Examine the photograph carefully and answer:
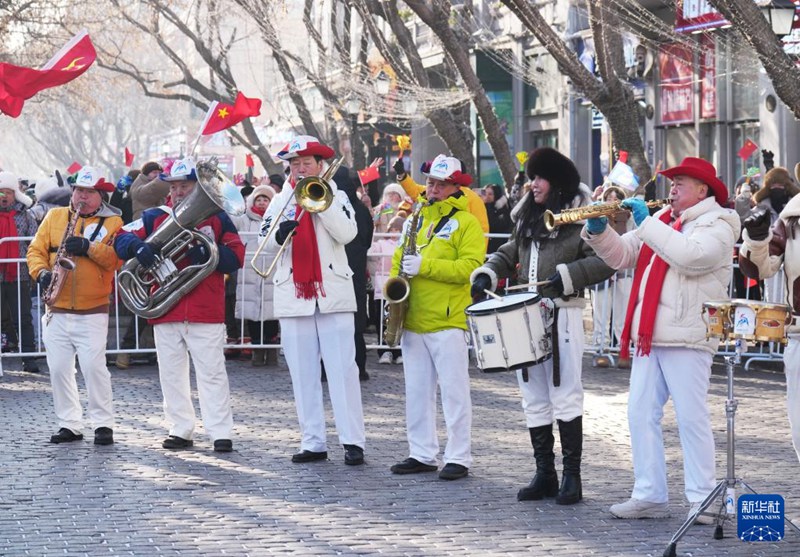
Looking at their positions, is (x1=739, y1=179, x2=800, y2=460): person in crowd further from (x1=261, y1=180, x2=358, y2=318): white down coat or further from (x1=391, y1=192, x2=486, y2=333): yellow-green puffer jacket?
(x1=261, y1=180, x2=358, y2=318): white down coat

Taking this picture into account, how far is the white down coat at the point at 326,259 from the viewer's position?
9539mm

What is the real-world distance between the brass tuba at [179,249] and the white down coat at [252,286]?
15.4 feet

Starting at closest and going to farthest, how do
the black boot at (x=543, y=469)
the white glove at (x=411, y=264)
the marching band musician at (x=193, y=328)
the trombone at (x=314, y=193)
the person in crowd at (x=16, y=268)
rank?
the black boot at (x=543, y=469), the white glove at (x=411, y=264), the trombone at (x=314, y=193), the marching band musician at (x=193, y=328), the person in crowd at (x=16, y=268)

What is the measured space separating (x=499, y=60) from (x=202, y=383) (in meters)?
23.4

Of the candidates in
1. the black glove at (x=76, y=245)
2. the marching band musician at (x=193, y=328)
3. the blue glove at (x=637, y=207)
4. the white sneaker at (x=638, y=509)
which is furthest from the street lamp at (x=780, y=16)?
the white sneaker at (x=638, y=509)

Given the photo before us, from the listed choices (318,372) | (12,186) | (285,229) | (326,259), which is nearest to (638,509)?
(318,372)

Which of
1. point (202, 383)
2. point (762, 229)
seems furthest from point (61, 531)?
point (762, 229)

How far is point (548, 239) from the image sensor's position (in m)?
8.51

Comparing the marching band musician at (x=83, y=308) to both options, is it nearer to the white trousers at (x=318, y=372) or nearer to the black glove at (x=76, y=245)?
the black glove at (x=76, y=245)

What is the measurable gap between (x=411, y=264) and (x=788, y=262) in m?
2.31

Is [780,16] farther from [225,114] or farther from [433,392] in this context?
[433,392]

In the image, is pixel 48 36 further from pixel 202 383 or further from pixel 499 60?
pixel 202 383

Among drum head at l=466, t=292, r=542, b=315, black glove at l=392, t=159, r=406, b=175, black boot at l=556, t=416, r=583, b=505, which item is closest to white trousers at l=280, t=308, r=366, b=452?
drum head at l=466, t=292, r=542, b=315

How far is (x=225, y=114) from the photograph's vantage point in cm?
1204
